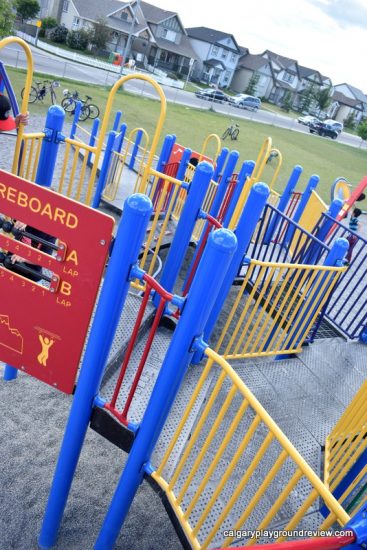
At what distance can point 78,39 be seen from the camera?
4009cm

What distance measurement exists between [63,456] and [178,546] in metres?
1.12

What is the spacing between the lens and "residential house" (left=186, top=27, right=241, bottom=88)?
57688 mm

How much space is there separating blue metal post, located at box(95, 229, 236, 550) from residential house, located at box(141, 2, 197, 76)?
5583 centimetres

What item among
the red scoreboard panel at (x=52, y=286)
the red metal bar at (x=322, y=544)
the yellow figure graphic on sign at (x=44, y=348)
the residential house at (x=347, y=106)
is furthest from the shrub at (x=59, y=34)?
the residential house at (x=347, y=106)

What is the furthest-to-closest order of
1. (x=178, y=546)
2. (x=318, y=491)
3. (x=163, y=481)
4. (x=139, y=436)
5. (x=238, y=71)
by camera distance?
(x=238, y=71) → (x=178, y=546) → (x=163, y=481) → (x=139, y=436) → (x=318, y=491)

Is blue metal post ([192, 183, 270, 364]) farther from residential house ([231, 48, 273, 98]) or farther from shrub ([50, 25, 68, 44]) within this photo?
residential house ([231, 48, 273, 98])

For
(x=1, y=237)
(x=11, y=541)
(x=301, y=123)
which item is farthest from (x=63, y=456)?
(x=301, y=123)

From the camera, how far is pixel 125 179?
944 cm

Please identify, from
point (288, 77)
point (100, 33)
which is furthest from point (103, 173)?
point (288, 77)

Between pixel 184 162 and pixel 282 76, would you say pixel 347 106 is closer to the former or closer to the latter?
pixel 282 76

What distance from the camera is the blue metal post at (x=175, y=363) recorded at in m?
1.73

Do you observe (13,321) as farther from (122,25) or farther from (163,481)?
(122,25)

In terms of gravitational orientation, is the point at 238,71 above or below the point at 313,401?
above

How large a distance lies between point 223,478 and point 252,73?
68.8 metres
